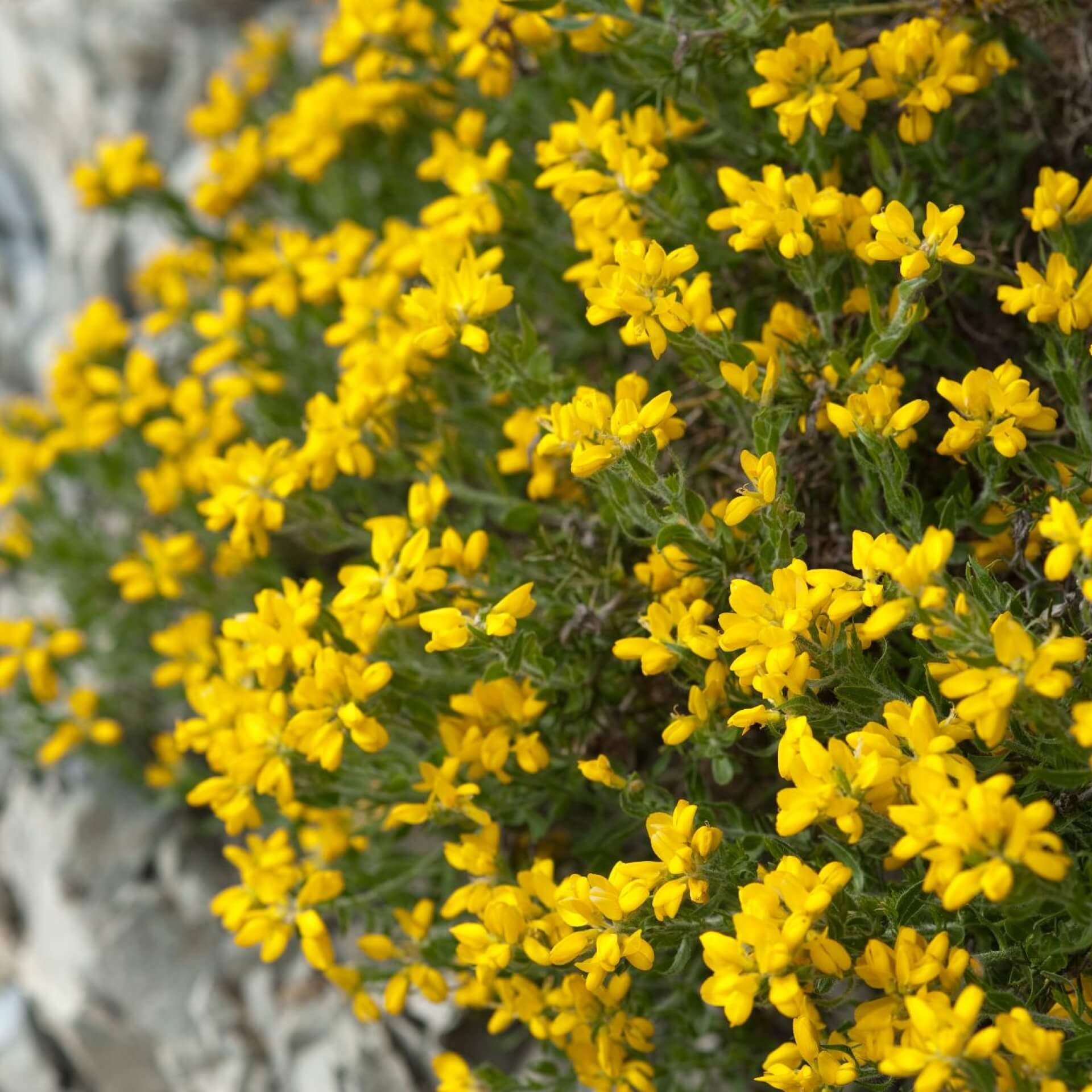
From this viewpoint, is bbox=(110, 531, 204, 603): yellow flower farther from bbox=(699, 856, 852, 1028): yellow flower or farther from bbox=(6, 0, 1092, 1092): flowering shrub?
bbox=(699, 856, 852, 1028): yellow flower

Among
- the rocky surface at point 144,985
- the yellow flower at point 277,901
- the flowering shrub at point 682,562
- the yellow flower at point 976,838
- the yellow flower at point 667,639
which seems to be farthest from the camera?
the rocky surface at point 144,985

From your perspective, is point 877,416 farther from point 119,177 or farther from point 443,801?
point 119,177

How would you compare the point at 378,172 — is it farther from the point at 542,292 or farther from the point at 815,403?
the point at 815,403

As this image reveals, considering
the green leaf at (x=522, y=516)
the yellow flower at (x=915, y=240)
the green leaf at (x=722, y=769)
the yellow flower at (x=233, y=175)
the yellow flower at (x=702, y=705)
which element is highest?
the yellow flower at (x=233, y=175)

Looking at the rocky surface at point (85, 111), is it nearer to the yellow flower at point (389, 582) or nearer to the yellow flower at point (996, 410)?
→ the yellow flower at point (389, 582)

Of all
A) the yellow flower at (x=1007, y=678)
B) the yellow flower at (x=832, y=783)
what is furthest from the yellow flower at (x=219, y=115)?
the yellow flower at (x=1007, y=678)

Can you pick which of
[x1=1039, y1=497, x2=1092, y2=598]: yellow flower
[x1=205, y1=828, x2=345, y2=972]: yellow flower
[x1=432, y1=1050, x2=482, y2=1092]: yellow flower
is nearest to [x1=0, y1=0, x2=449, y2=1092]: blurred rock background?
[x1=432, y1=1050, x2=482, y2=1092]: yellow flower
